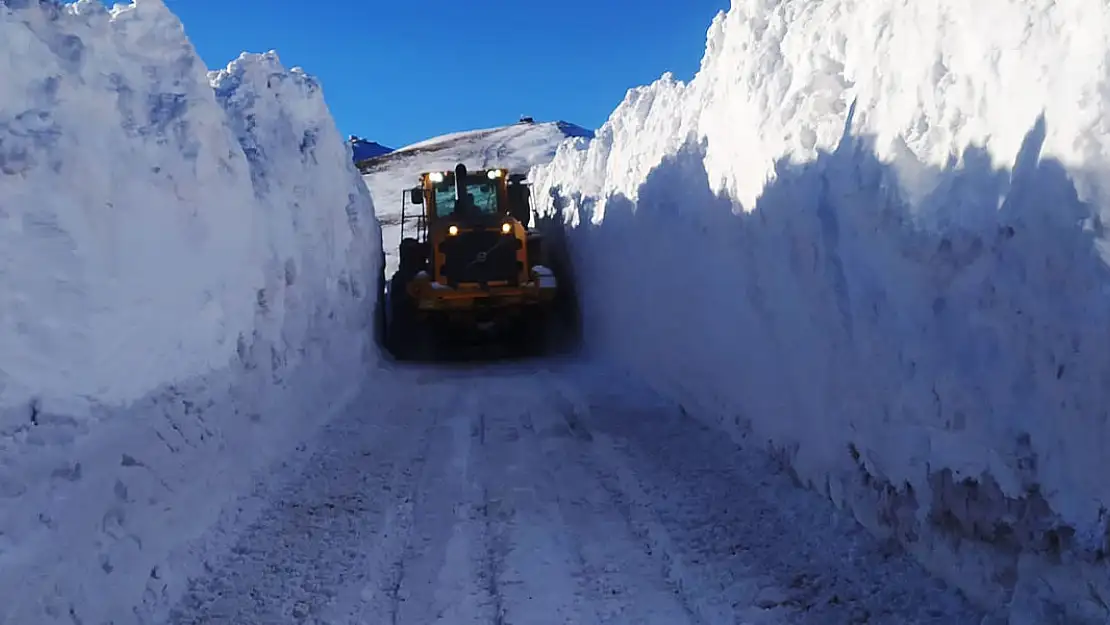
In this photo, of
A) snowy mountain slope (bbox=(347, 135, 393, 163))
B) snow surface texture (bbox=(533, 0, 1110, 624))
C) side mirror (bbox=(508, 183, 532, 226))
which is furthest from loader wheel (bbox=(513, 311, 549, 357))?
snowy mountain slope (bbox=(347, 135, 393, 163))

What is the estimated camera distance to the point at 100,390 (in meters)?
4.21

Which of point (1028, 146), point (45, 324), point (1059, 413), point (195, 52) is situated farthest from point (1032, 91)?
point (195, 52)

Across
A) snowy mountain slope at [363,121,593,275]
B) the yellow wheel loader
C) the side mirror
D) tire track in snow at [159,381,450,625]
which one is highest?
snowy mountain slope at [363,121,593,275]

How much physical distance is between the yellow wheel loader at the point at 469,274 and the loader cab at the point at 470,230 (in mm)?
17

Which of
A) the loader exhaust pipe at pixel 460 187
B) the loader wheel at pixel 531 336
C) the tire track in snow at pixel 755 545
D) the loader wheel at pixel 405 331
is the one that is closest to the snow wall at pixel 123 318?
the tire track in snow at pixel 755 545

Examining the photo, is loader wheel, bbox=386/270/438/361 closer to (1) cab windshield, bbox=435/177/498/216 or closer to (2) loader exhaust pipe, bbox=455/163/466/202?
(1) cab windshield, bbox=435/177/498/216

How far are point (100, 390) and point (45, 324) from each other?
46 cm

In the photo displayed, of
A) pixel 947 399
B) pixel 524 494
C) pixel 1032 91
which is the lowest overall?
pixel 524 494

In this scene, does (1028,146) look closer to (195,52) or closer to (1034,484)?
(1034,484)

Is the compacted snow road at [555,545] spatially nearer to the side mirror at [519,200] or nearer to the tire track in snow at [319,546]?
the tire track in snow at [319,546]

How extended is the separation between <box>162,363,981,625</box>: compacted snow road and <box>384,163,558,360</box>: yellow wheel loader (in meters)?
6.48

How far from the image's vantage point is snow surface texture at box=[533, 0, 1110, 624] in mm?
3197

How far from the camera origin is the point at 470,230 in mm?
14562

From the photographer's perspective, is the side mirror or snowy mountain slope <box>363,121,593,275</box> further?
snowy mountain slope <box>363,121,593,275</box>
